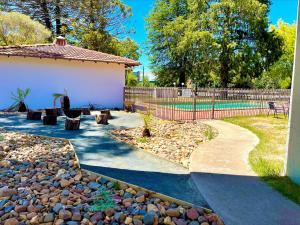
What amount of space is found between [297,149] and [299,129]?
0.37 metres

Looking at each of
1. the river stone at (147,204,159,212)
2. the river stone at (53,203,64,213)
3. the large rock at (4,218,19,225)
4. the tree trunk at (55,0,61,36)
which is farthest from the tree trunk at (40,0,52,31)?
the river stone at (147,204,159,212)

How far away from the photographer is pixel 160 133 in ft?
33.5

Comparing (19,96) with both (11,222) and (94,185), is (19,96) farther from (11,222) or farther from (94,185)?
(11,222)

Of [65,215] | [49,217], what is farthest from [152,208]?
[49,217]

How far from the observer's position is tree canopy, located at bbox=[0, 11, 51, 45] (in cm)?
2221

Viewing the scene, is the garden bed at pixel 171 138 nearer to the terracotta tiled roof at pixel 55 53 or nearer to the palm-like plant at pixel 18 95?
the terracotta tiled roof at pixel 55 53

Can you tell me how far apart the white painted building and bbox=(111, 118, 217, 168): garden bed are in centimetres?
708

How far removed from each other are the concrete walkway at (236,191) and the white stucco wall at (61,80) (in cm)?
1161

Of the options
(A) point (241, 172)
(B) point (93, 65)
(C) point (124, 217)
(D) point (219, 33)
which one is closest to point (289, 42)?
(D) point (219, 33)

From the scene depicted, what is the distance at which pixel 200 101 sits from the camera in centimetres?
1376

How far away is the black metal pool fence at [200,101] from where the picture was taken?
13.5 m

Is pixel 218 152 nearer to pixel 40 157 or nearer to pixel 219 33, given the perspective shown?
pixel 40 157

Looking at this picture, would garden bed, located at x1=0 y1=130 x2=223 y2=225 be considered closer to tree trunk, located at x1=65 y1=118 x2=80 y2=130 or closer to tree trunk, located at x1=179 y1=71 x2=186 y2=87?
tree trunk, located at x1=65 y1=118 x2=80 y2=130

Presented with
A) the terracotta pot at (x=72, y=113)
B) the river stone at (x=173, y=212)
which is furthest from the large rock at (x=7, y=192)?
the terracotta pot at (x=72, y=113)
